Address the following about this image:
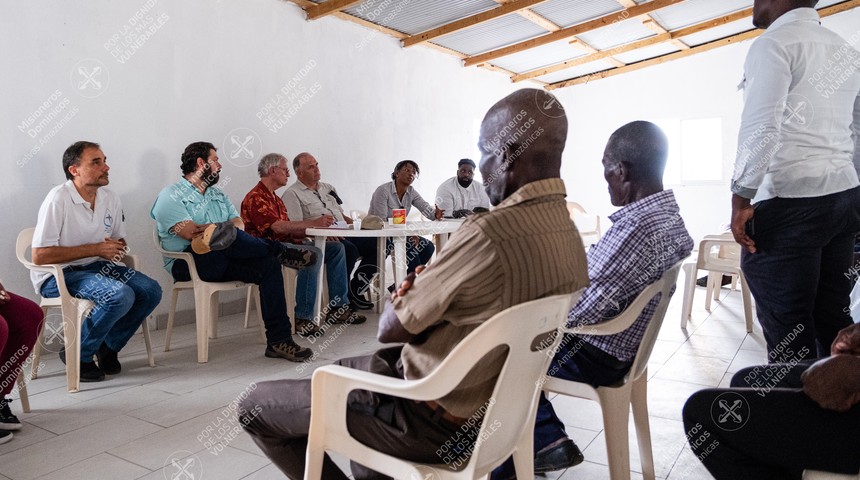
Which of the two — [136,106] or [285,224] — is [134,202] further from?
[285,224]

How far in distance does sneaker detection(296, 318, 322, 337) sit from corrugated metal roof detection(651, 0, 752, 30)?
5.48m

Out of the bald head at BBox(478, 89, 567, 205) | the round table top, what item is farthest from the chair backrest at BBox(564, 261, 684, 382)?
the round table top

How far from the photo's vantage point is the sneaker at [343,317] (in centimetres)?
401

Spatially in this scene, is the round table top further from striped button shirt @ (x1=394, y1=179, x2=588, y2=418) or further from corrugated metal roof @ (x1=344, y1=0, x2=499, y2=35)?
corrugated metal roof @ (x1=344, y1=0, x2=499, y2=35)

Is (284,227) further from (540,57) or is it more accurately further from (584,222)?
(540,57)

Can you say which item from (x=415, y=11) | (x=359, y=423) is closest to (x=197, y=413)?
(x=359, y=423)

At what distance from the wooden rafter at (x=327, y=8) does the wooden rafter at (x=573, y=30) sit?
2691 mm

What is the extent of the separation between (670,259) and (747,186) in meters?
0.31

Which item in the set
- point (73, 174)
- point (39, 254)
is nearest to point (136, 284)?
point (39, 254)

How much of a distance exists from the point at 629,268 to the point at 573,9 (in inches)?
210

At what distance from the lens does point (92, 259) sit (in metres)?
2.77

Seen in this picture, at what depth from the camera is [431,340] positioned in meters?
1.03

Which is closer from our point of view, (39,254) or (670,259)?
(670,259)

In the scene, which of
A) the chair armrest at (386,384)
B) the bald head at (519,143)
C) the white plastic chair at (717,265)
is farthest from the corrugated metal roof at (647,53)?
the chair armrest at (386,384)
